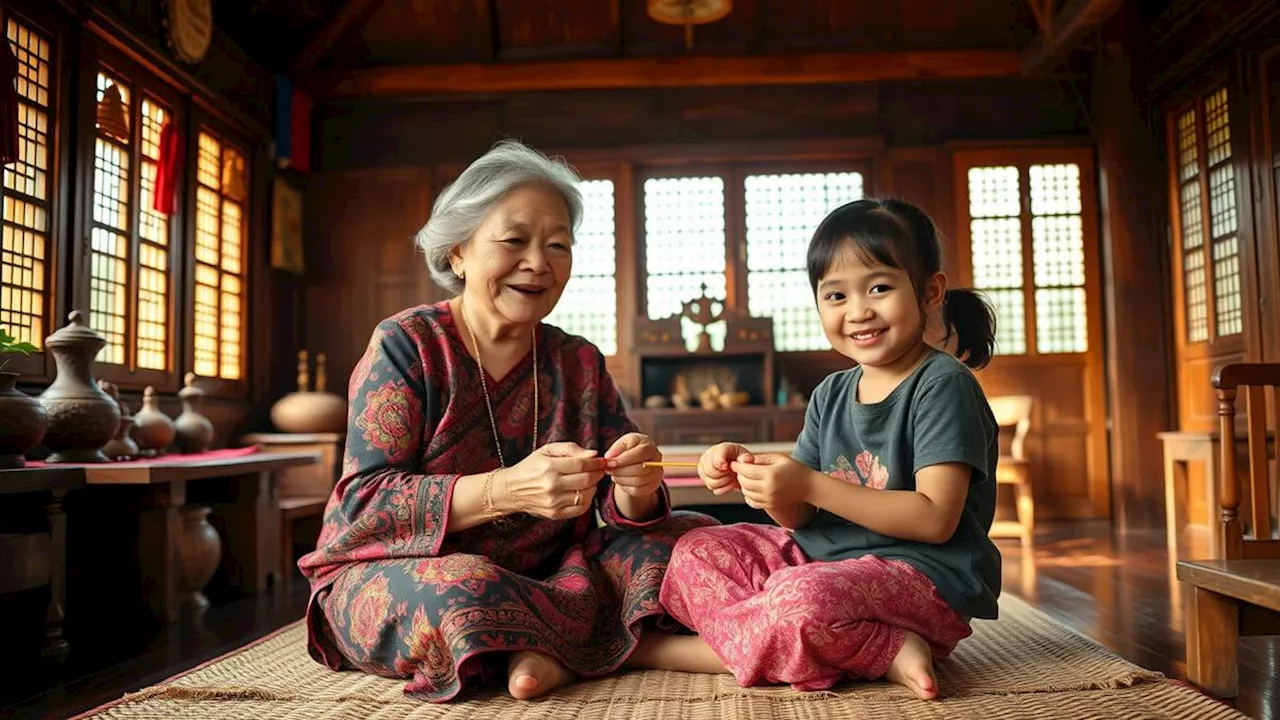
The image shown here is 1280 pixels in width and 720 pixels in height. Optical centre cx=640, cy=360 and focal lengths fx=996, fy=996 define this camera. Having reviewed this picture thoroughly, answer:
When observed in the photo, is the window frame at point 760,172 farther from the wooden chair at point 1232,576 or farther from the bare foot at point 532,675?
the bare foot at point 532,675

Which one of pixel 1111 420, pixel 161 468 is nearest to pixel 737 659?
pixel 161 468

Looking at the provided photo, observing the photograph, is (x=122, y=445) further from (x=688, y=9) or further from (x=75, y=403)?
(x=688, y=9)

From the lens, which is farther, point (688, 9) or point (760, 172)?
Answer: point (760, 172)

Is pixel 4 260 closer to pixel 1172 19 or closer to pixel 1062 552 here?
pixel 1062 552

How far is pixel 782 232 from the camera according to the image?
6715 mm

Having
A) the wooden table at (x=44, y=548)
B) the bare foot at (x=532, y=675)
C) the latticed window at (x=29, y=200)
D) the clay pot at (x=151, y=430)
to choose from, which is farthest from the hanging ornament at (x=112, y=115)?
the bare foot at (x=532, y=675)

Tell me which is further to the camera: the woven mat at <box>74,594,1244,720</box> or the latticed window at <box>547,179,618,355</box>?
the latticed window at <box>547,179,618,355</box>

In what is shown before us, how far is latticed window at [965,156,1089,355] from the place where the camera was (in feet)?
21.3

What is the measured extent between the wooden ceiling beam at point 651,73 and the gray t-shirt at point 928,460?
16.4ft

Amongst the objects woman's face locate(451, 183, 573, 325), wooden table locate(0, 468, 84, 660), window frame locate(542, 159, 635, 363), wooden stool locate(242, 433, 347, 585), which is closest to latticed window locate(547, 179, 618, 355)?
window frame locate(542, 159, 635, 363)

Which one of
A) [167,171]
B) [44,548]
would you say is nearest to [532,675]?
[44,548]

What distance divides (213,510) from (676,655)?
2.71 m

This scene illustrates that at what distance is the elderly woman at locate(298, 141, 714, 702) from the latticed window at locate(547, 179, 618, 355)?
14.6 ft

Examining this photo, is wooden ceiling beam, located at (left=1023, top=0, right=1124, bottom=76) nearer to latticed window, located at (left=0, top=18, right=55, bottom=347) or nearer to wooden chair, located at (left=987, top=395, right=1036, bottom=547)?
wooden chair, located at (left=987, top=395, right=1036, bottom=547)
